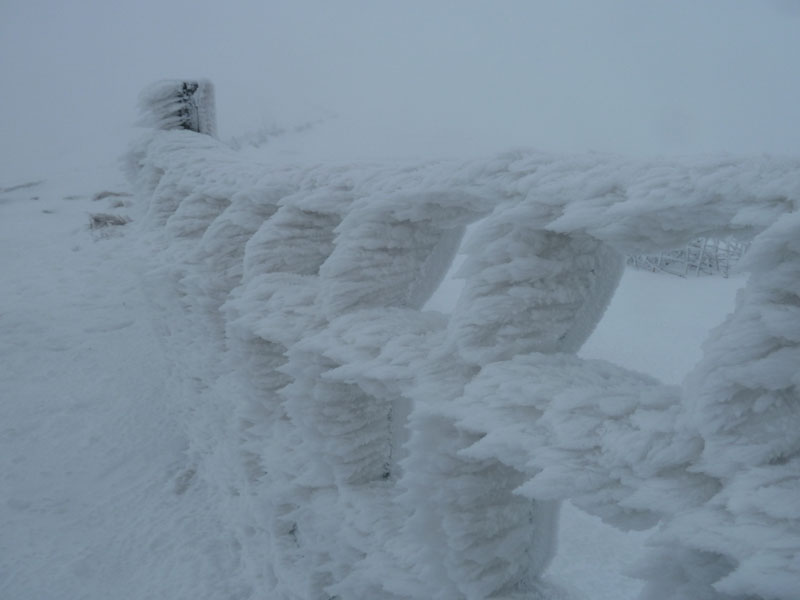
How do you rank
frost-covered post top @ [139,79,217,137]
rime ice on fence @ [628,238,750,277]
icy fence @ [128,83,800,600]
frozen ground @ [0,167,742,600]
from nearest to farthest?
1. icy fence @ [128,83,800,600]
2. frozen ground @ [0,167,742,600]
3. frost-covered post top @ [139,79,217,137]
4. rime ice on fence @ [628,238,750,277]

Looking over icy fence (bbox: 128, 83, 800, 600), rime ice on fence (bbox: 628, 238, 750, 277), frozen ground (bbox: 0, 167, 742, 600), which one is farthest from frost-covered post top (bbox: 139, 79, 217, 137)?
rime ice on fence (bbox: 628, 238, 750, 277)

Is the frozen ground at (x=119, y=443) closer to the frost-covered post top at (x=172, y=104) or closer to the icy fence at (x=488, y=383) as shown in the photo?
the icy fence at (x=488, y=383)

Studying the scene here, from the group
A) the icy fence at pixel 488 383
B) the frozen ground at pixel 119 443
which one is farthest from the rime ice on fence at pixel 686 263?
the icy fence at pixel 488 383

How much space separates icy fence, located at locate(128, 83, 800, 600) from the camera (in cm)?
34

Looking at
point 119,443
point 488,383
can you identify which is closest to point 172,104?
point 119,443

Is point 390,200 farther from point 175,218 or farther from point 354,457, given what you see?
point 175,218

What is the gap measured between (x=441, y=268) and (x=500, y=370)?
284 millimetres

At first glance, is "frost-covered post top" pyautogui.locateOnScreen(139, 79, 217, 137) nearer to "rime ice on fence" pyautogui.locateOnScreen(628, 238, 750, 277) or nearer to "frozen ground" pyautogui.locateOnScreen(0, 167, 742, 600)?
"frozen ground" pyautogui.locateOnScreen(0, 167, 742, 600)

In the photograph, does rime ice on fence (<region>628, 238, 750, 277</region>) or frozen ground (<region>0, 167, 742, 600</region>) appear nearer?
frozen ground (<region>0, 167, 742, 600</region>)

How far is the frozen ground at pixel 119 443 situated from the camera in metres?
1.01

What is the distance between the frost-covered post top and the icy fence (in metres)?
0.59

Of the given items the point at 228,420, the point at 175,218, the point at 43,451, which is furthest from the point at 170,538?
the point at 175,218

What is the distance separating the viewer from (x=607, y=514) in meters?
0.40

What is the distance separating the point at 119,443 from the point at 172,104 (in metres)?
0.80
